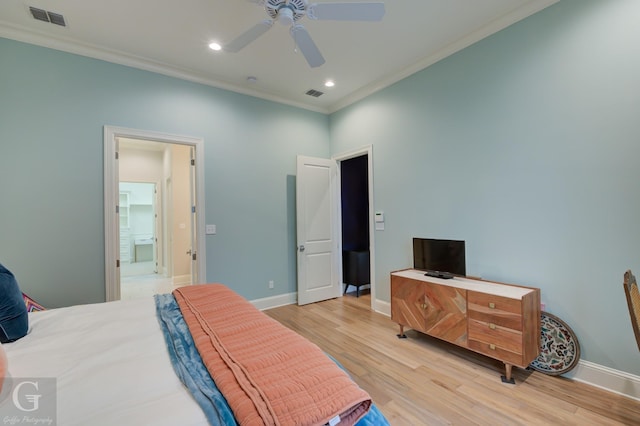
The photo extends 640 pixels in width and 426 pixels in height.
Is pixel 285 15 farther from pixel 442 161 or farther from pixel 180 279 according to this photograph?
pixel 180 279

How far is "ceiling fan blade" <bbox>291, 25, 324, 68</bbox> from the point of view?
2.02 meters

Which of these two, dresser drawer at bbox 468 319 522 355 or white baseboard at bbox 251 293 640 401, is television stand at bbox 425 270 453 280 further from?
white baseboard at bbox 251 293 640 401

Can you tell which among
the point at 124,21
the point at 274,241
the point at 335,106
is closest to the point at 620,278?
the point at 274,241

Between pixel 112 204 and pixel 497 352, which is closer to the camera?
pixel 497 352

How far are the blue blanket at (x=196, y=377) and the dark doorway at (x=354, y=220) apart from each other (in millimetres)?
3341

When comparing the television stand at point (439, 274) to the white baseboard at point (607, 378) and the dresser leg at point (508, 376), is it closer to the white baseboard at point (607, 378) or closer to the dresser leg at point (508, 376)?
the dresser leg at point (508, 376)

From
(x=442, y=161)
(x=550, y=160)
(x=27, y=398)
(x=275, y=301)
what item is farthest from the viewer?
(x=275, y=301)

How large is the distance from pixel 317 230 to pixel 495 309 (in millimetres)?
2652

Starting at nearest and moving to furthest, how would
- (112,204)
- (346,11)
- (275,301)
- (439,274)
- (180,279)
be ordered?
(346,11) < (439,274) < (112,204) < (275,301) < (180,279)

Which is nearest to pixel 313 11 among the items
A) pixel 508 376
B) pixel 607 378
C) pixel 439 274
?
pixel 439 274

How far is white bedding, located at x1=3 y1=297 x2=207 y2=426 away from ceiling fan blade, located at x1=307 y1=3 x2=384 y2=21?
2230mm

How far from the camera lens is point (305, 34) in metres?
2.06

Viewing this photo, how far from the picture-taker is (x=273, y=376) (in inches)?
42.6

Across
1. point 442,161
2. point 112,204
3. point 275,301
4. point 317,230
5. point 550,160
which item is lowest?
point 275,301
